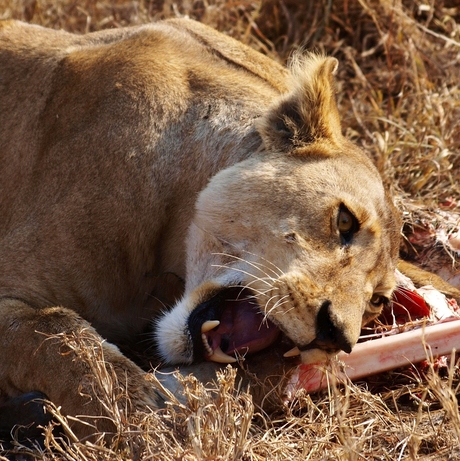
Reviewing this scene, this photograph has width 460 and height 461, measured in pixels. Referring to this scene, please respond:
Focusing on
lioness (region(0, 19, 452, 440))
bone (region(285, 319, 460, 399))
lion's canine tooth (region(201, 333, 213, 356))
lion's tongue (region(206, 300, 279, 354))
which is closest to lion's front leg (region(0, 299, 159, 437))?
lioness (region(0, 19, 452, 440))

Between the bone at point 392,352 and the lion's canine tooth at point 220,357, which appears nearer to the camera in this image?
the lion's canine tooth at point 220,357

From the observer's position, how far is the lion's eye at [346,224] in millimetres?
3096

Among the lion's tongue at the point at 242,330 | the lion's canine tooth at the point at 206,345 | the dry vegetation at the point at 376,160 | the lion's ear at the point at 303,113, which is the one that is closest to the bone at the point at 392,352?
the dry vegetation at the point at 376,160

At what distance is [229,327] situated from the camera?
10.6 ft

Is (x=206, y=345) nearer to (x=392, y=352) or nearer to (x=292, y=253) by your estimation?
(x=292, y=253)

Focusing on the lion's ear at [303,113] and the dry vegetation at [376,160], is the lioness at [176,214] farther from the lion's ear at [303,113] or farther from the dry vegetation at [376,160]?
the dry vegetation at [376,160]

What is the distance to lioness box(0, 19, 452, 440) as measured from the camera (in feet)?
9.78

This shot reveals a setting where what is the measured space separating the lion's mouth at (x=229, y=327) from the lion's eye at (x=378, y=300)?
1.32 ft

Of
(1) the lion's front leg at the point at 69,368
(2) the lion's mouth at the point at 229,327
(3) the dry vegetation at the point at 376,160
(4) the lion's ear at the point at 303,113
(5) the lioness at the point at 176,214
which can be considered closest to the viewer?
(3) the dry vegetation at the point at 376,160

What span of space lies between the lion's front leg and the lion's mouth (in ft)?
0.92

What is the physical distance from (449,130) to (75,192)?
2648mm

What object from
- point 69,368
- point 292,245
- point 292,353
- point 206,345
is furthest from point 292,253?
point 69,368

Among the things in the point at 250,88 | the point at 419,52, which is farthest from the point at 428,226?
the point at 419,52

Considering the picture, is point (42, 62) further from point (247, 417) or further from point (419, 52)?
point (419, 52)
